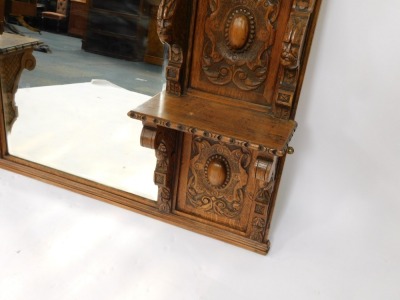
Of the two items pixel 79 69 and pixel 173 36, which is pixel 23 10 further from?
pixel 173 36

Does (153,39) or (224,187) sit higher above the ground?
(153,39)

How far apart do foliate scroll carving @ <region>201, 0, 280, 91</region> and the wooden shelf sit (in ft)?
0.28

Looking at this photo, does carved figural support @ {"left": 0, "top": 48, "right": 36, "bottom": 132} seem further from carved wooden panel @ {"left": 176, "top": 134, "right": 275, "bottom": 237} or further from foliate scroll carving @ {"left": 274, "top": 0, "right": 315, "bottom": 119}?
foliate scroll carving @ {"left": 274, "top": 0, "right": 315, "bottom": 119}

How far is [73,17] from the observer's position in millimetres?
1378

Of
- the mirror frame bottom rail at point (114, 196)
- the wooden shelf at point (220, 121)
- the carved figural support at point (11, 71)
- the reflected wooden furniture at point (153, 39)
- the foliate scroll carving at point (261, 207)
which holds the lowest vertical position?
the mirror frame bottom rail at point (114, 196)

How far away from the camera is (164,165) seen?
4.25 ft

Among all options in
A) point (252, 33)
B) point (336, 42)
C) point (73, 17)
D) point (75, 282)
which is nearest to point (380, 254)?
point (336, 42)

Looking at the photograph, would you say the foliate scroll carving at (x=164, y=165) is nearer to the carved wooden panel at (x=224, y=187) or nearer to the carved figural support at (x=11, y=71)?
the carved wooden panel at (x=224, y=187)

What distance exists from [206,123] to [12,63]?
857mm

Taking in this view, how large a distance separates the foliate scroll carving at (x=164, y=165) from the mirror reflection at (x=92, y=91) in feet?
0.22

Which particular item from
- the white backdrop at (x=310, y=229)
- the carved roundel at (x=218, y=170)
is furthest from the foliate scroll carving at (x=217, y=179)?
the white backdrop at (x=310, y=229)

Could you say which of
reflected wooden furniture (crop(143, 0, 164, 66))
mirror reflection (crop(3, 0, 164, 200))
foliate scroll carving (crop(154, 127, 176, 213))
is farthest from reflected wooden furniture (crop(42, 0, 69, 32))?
foliate scroll carving (crop(154, 127, 176, 213))

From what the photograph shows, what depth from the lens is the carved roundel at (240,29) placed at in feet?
3.65

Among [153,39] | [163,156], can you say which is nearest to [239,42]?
[153,39]
